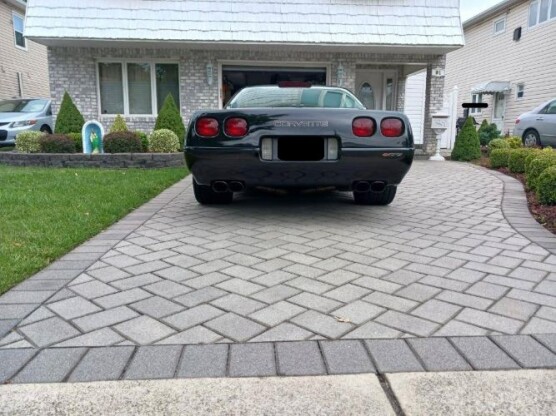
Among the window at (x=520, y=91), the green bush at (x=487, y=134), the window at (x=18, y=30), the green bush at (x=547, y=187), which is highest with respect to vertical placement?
the window at (x=18, y=30)

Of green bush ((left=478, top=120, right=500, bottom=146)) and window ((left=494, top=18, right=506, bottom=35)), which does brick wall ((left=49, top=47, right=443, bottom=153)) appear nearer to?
green bush ((left=478, top=120, right=500, bottom=146))

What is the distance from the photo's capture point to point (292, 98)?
14.7 feet

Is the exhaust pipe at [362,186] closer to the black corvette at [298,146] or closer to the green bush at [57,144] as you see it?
the black corvette at [298,146]

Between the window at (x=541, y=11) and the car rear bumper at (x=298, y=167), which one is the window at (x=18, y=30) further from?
the window at (x=541, y=11)

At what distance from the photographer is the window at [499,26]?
19.3m

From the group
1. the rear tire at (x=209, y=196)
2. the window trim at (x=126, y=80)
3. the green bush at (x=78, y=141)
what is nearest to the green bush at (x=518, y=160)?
the rear tire at (x=209, y=196)

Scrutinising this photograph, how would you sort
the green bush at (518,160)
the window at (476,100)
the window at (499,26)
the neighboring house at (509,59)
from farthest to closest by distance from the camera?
the window at (476,100) → the window at (499,26) → the neighboring house at (509,59) → the green bush at (518,160)

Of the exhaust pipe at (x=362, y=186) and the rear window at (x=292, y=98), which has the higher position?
the rear window at (x=292, y=98)

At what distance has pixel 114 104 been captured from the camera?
39.5ft

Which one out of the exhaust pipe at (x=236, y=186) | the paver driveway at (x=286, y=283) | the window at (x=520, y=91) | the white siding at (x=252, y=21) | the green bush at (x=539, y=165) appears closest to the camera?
the paver driveway at (x=286, y=283)

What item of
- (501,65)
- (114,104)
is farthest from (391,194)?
(501,65)

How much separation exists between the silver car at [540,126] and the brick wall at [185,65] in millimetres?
2806

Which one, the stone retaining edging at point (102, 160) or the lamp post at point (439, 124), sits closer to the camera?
the stone retaining edging at point (102, 160)

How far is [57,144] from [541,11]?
1686 cm
